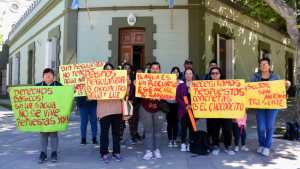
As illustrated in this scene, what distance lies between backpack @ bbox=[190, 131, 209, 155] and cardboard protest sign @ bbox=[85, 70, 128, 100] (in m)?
1.59

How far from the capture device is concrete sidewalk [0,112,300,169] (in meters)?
6.88

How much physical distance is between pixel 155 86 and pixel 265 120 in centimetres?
217

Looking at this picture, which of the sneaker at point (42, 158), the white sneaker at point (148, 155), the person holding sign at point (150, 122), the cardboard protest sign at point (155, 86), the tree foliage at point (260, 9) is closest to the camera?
the sneaker at point (42, 158)

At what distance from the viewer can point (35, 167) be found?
22.2 feet

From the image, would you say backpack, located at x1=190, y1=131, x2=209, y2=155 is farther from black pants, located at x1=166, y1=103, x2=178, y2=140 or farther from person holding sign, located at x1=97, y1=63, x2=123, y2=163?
person holding sign, located at x1=97, y1=63, x2=123, y2=163

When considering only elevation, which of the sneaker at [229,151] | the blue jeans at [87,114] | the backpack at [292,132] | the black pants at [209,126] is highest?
the blue jeans at [87,114]

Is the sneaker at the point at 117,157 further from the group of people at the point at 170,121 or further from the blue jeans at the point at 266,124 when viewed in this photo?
the blue jeans at the point at 266,124

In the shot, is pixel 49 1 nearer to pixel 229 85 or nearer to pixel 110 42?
pixel 110 42

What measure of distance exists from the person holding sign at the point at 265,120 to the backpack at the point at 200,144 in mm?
1031

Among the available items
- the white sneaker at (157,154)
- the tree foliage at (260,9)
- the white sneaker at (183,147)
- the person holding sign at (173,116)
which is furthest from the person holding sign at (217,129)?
the tree foliage at (260,9)

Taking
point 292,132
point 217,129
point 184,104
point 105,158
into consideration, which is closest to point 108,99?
point 105,158

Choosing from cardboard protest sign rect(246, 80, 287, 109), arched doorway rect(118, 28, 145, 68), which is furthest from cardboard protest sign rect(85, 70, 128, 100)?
arched doorway rect(118, 28, 145, 68)

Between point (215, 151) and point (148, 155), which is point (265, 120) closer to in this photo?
point (215, 151)

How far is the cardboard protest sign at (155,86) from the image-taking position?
7.57m
